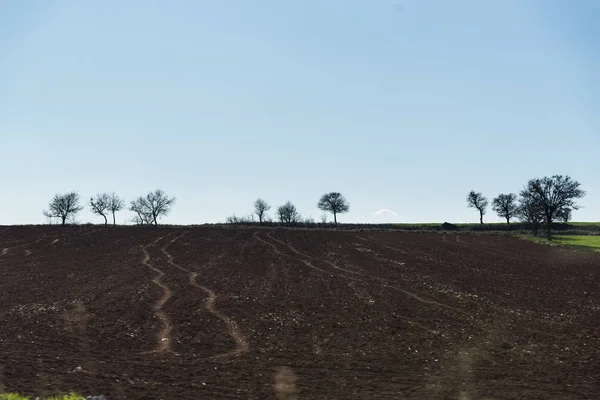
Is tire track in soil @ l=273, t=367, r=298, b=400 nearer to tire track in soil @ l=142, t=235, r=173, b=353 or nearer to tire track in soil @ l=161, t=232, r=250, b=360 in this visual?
tire track in soil @ l=161, t=232, r=250, b=360

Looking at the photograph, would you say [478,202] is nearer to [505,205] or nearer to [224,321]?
[505,205]

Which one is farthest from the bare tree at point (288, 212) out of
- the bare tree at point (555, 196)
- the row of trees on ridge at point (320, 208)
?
the bare tree at point (555, 196)

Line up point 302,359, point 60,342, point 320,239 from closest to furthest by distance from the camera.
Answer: point 302,359 → point 60,342 → point 320,239

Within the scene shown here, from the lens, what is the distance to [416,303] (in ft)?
89.4

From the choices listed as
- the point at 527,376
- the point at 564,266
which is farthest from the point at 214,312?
the point at 564,266

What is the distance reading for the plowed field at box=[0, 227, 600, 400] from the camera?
48.0 ft

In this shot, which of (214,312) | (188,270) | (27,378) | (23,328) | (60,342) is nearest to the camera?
(27,378)

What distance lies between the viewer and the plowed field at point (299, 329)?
1462 centimetres

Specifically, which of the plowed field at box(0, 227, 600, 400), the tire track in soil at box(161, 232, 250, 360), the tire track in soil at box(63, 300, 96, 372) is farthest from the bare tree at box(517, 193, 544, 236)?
the tire track in soil at box(63, 300, 96, 372)

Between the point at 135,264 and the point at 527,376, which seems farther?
the point at 135,264

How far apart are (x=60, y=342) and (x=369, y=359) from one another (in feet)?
37.3

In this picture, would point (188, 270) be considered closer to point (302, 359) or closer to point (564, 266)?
point (302, 359)

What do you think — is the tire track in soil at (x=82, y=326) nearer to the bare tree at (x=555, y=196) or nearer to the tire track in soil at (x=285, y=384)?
the tire track in soil at (x=285, y=384)

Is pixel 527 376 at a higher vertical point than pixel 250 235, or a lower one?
lower
